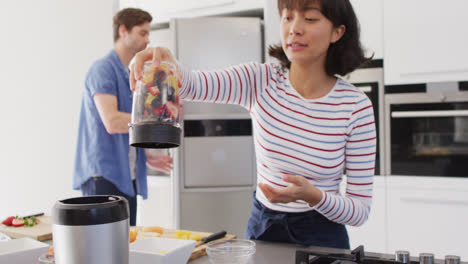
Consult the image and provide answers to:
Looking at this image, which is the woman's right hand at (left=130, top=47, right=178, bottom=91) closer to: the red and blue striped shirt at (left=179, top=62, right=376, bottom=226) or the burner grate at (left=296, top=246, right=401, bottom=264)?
the red and blue striped shirt at (left=179, top=62, right=376, bottom=226)

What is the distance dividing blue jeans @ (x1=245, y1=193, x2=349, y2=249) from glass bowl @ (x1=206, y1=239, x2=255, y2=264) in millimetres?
183

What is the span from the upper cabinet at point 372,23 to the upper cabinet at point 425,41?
0.03 metres

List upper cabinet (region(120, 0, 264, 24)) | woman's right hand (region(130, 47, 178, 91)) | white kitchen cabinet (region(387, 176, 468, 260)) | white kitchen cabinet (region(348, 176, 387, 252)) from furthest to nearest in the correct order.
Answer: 1. upper cabinet (region(120, 0, 264, 24))
2. white kitchen cabinet (region(348, 176, 387, 252))
3. white kitchen cabinet (region(387, 176, 468, 260))
4. woman's right hand (region(130, 47, 178, 91))

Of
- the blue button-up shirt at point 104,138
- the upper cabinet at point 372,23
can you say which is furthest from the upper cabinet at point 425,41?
the blue button-up shirt at point 104,138

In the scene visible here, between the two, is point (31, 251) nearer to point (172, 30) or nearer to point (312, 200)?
point (312, 200)

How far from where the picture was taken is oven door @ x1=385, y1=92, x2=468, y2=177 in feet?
6.88

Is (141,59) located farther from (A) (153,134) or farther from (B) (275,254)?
(B) (275,254)

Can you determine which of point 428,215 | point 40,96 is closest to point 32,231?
point 428,215

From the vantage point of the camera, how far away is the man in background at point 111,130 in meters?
1.72

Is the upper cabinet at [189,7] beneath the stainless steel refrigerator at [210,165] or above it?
above

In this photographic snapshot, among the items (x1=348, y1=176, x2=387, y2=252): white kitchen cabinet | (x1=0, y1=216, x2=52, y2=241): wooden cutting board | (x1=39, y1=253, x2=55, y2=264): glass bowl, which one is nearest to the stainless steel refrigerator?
(x1=348, y1=176, x2=387, y2=252): white kitchen cabinet

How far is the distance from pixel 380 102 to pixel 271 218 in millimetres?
1410

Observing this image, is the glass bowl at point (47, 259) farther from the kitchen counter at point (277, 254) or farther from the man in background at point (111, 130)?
the man in background at point (111, 130)

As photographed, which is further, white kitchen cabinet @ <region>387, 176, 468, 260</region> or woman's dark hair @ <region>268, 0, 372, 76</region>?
white kitchen cabinet @ <region>387, 176, 468, 260</region>
